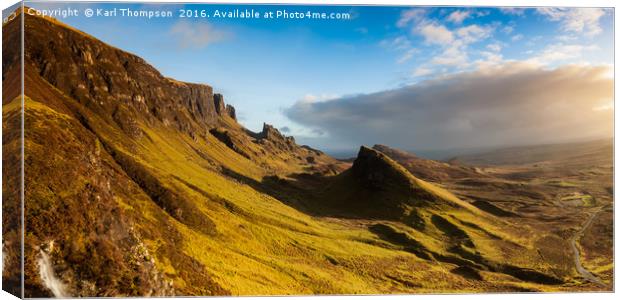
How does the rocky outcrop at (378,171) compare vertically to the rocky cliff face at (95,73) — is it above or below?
below

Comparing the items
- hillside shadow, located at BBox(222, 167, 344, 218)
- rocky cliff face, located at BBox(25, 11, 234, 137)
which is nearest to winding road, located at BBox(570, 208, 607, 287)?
hillside shadow, located at BBox(222, 167, 344, 218)

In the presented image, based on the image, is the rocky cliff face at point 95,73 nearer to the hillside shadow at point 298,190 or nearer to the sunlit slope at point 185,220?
the sunlit slope at point 185,220

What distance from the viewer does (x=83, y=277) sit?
93.4ft

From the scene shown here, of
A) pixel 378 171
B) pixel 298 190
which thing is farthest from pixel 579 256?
pixel 298 190

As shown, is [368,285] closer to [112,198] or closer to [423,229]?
[112,198]

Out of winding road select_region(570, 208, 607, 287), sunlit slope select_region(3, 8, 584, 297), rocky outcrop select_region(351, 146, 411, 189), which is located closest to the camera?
sunlit slope select_region(3, 8, 584, 297)

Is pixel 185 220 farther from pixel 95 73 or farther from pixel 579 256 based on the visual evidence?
pixel 579 256

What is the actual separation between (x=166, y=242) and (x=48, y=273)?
10804 mm

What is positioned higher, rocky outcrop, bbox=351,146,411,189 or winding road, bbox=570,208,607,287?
rocky outcrop, bbox=351,146,411,189

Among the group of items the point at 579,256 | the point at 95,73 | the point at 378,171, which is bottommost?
the point at 579,256

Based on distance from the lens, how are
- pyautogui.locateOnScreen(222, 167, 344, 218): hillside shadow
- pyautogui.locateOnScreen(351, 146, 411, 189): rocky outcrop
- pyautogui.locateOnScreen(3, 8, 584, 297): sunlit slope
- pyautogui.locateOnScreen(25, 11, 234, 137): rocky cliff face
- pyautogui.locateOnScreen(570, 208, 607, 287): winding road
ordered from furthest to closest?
1. pyautogui.locateOnScreen(351, 146, 411, 189): rocky outcrop
2. pyautogui.locateOnScreen(222, 167, 344, 218): hillside shadow
3. pyautogui.locateOnScreen(25, 11, 234, 137): rocky cliff face
4. pyautogui.locateOnScreen(570, 208, 607, 287): winding road
5. pyautogui.locateOnScreen(3, 8, 584, 297): sunlit slope

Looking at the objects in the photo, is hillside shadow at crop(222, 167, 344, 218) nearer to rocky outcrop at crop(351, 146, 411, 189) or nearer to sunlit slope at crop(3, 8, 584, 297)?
sunlit slope at crop(3, 8, 584, 297)

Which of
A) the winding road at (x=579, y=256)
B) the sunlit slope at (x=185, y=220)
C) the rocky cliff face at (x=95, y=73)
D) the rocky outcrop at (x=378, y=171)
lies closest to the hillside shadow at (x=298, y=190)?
the sunlit slope at (x=185, y=220)

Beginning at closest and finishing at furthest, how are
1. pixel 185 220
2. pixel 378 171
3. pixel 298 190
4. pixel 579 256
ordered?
1. pixel 185 220
2. pixel 579 256
3. pixel 378 171
4. pixel 298 190
